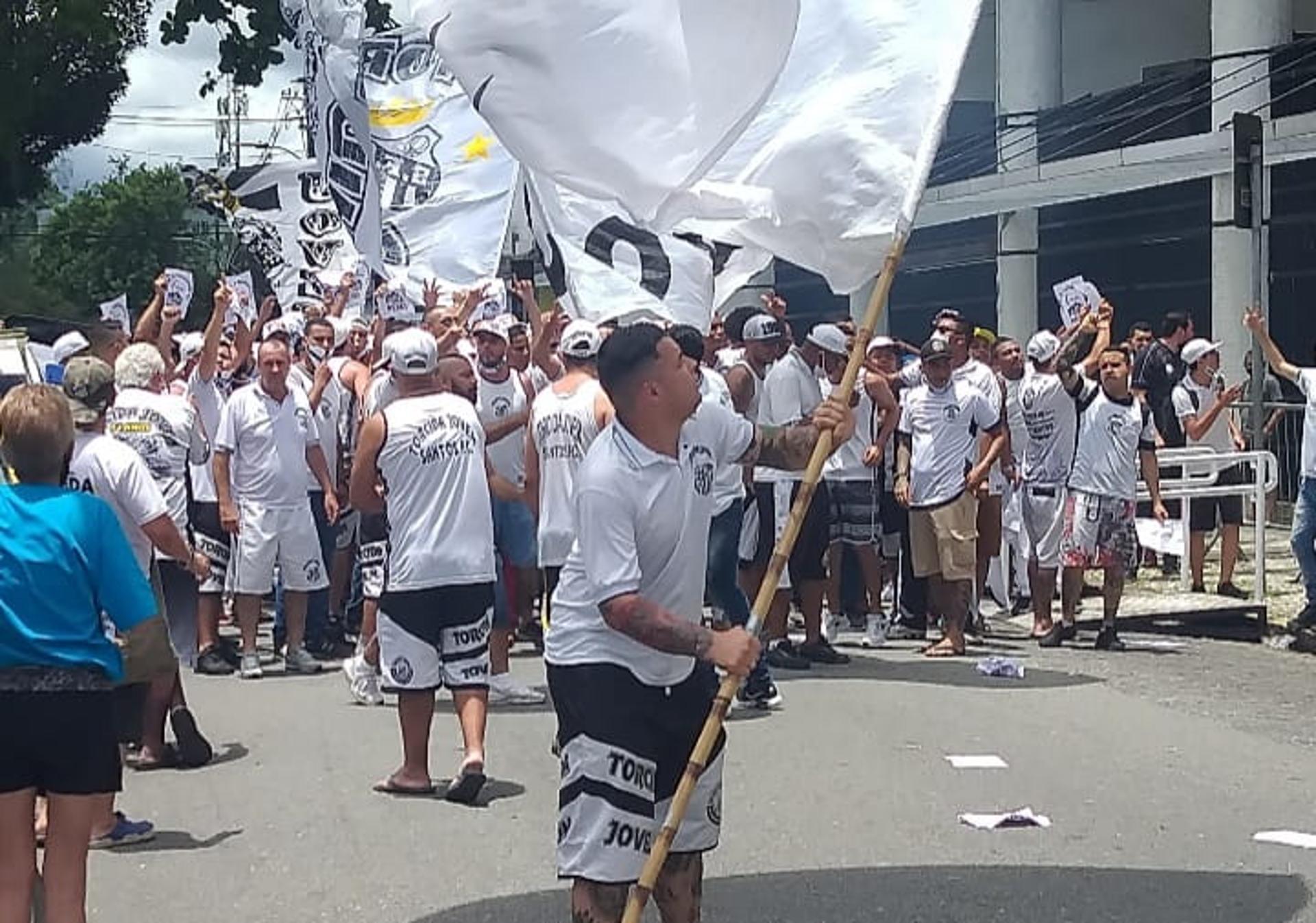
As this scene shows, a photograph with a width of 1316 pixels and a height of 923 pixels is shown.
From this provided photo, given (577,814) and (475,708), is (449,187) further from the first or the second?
(577,814)

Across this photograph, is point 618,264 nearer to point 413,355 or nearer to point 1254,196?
point 413,355

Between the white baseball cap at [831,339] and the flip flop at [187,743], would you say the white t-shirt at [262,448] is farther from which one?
the white baseball cap at [831,339]

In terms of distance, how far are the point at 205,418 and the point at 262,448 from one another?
29.9 inches

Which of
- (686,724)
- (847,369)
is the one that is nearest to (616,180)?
(847,369)

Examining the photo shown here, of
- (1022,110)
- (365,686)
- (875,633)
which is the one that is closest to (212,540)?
(365,686)

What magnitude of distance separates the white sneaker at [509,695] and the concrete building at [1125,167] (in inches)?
473

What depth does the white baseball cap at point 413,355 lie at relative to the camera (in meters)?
7.93

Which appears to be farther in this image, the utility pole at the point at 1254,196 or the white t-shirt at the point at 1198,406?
the white t-shirt at the point at 1198,406

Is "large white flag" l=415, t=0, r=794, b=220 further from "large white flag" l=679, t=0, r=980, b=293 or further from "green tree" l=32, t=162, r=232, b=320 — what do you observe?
"green tree" l=32, t=162, r=232, b=320

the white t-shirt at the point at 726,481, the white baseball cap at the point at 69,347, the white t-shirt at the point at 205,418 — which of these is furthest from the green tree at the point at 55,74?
the white t-shirt at the point at 726,481

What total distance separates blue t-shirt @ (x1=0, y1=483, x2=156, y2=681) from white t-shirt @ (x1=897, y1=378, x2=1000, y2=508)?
23.7ft

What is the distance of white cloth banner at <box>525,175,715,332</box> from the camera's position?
6.64 m

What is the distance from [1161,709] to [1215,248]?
13.0 meters

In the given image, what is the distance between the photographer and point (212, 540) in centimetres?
1176
